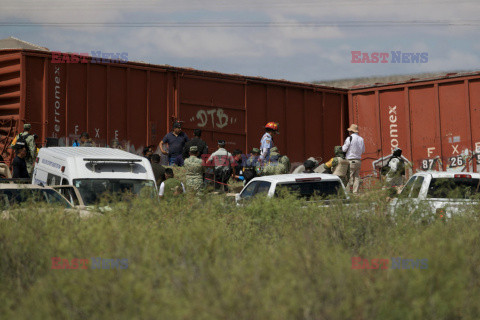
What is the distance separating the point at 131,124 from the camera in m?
17.8

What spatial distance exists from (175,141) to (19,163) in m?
4.25

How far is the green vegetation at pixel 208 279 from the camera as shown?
474 centimetres

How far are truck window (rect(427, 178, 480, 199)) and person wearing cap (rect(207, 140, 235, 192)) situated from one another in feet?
20.3

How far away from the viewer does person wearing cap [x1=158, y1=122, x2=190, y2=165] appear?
16969mm

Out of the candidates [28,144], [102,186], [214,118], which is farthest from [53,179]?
[214,118]

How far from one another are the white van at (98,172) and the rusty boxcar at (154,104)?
384 cm

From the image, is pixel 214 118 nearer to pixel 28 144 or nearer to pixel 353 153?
pixel 353 153

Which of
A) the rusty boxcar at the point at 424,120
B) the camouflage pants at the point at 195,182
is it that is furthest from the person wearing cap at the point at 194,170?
the rusty boxcar at the point at 424,120

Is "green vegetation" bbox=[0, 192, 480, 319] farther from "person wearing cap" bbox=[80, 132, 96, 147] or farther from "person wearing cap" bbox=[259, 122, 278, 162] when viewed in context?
"person wearing cap" bbox=[259, 122, 278, 162]

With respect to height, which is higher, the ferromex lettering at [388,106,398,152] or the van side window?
the ferromex lettering at [388,106,398,152]

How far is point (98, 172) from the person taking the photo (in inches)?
471

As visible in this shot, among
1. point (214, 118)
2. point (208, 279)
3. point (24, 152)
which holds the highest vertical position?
point (214, 118)

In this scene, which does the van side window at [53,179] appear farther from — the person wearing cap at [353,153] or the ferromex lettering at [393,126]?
the ferromex lettering at [393,126]

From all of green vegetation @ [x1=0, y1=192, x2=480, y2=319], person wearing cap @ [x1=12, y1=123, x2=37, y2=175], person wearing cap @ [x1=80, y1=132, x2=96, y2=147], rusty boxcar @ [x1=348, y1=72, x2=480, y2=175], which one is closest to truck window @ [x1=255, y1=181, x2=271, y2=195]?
green vegetation @ [x1=0, y1=192, x2=480, y2=319]
